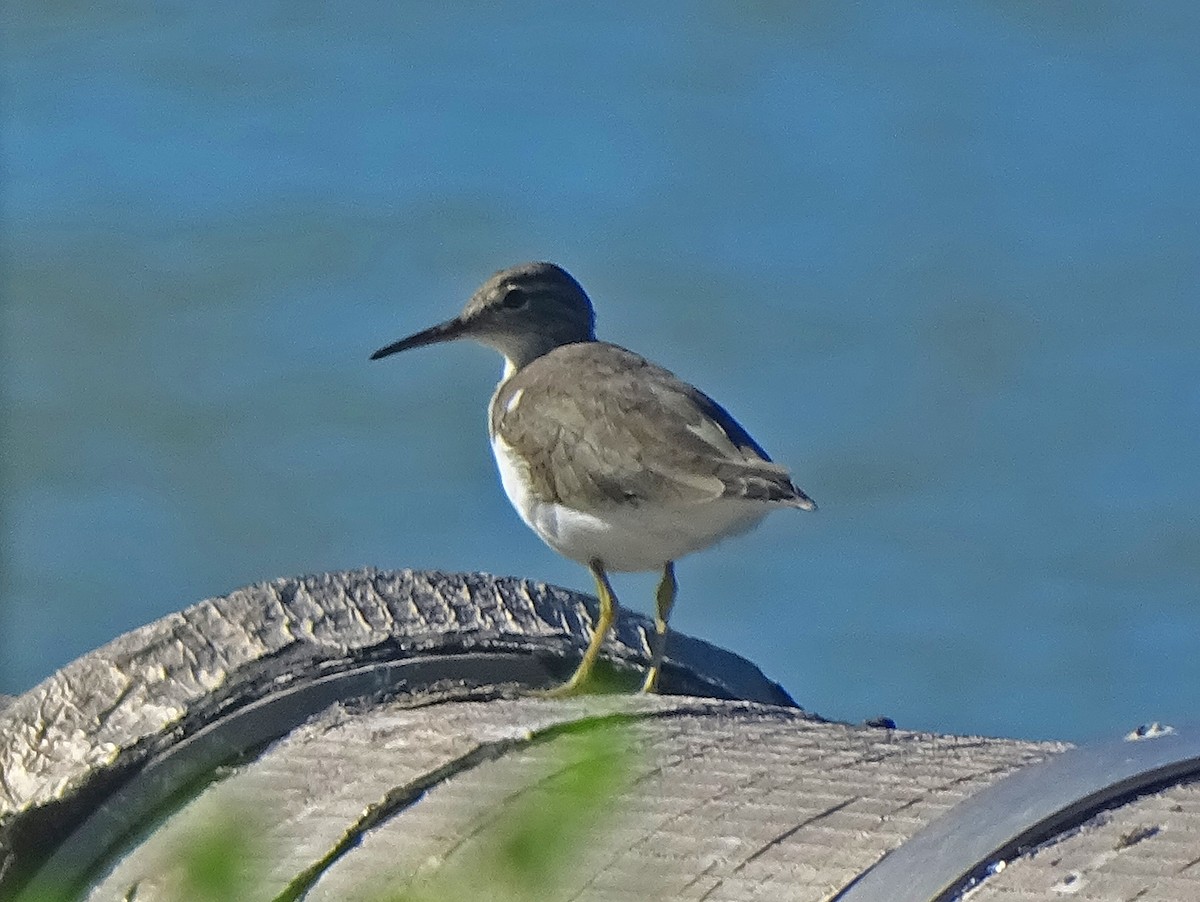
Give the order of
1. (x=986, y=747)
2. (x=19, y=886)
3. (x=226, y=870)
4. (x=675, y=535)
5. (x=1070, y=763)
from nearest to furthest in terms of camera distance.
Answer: (x=226, y=870), (x=1070, y=763), (x=986, y=747), (x=19, y=886), (x=675, y=535)

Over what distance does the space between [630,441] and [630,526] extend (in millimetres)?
195

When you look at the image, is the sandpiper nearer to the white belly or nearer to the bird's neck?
the white belly

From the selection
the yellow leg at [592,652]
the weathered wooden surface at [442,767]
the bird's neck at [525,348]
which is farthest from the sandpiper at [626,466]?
the weathered wooden surface at [442,767]

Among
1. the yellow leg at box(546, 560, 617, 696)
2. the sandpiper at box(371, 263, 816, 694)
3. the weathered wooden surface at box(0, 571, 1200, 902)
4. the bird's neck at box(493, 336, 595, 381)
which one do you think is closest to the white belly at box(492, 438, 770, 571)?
the sandpiper at box(371, 263, 816, 694)

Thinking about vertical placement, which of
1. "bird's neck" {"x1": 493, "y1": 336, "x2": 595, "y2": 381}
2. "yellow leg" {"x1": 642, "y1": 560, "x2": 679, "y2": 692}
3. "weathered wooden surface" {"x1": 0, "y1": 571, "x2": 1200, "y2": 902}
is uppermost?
"bird's neck" {"x1": 493, "y1": 336, "x2": 595, "y2": 381}

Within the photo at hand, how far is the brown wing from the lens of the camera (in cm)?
460

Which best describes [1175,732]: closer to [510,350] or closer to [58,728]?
[58,728]

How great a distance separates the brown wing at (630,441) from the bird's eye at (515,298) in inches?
29.0

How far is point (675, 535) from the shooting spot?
482 centimetres

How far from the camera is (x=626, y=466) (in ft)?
15.6

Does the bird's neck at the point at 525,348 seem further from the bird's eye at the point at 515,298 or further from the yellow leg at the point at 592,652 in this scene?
the yellow leg at the point at 592,652

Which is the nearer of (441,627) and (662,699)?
(662,699)

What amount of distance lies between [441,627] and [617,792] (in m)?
1.93

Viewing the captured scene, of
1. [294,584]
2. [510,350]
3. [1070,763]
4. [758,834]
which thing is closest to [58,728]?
[294,584]
